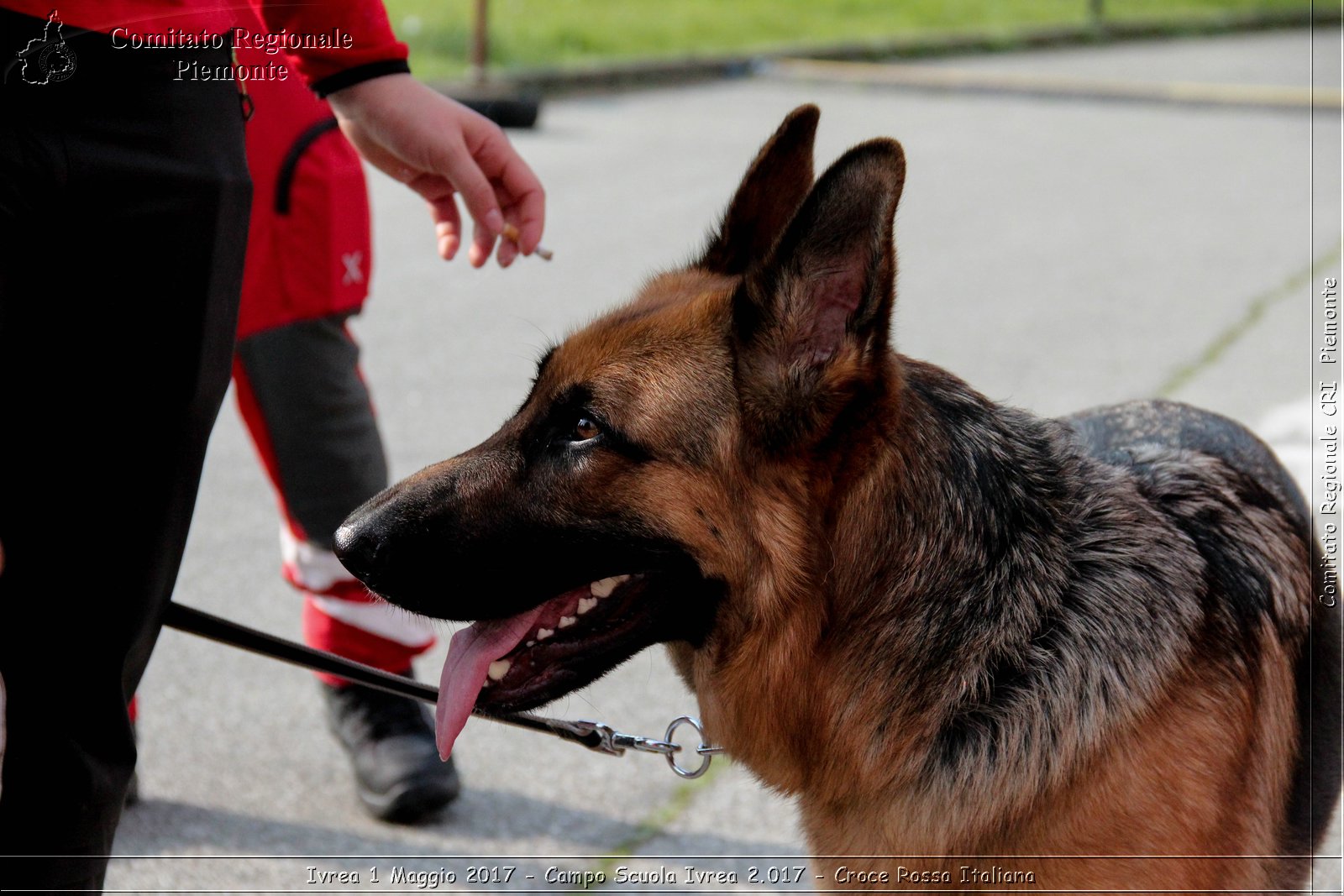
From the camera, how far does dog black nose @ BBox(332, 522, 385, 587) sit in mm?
2266

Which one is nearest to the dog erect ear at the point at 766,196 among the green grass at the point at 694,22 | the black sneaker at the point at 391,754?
the black sneaker at the point at 391,754

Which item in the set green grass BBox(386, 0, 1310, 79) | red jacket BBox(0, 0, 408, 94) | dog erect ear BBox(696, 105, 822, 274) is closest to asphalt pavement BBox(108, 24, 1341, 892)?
dog erect ear BBox(696, 105, 822, 274)

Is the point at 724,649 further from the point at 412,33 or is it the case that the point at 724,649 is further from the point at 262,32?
the point at 412,33

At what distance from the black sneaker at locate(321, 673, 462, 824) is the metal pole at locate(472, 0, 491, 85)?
9294 mm

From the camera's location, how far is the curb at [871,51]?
12.4 m

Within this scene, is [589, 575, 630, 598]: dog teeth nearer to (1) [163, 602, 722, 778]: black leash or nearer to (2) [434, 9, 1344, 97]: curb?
(1) [163, 602, 722, 778]: black leash

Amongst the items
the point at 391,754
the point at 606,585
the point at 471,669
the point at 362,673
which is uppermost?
the point at 606,585

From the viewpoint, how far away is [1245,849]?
2232 mm

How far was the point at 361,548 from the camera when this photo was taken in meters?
2.27

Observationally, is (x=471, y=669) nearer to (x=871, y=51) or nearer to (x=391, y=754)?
(x=391, y=754)

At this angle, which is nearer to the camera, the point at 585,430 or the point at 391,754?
the point at 585,430

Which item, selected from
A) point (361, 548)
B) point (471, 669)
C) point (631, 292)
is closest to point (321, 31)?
point (361, 548)

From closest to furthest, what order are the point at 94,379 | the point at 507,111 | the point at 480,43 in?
1. the point at 94,379
2. the point at 507,111
3. the point at 480,43

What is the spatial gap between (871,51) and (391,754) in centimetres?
1399
